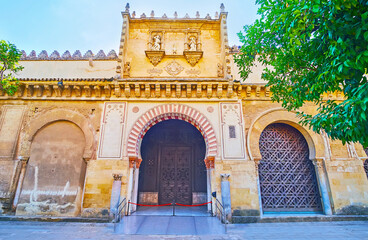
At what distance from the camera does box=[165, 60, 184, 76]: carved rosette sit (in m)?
8.28

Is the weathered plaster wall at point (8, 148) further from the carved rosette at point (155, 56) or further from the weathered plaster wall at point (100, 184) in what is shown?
the carved rosette at point (155, 56)

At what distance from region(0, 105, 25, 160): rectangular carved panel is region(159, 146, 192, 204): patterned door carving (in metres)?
5.56

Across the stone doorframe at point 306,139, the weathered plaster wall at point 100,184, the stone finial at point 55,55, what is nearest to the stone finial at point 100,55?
the stone finial at point 55,55

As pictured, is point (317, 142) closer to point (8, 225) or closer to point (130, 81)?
point (130, 81)

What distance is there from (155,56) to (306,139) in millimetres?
6706

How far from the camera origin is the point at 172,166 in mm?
9273

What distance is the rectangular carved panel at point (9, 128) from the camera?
6980 mm

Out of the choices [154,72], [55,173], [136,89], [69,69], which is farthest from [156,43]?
[55,173]

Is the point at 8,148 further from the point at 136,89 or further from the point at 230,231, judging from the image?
the point at 230,231

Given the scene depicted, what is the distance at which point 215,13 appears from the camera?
361 inches

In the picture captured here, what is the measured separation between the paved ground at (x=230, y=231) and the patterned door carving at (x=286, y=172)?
917 mm

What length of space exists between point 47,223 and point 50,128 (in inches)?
126

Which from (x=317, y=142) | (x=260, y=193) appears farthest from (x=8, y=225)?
(x=317, y=142)

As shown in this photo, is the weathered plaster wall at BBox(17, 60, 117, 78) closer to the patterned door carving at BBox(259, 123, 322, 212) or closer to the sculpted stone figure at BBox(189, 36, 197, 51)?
the sculpted stone figure at BBox(189, 36, 197, 51)
